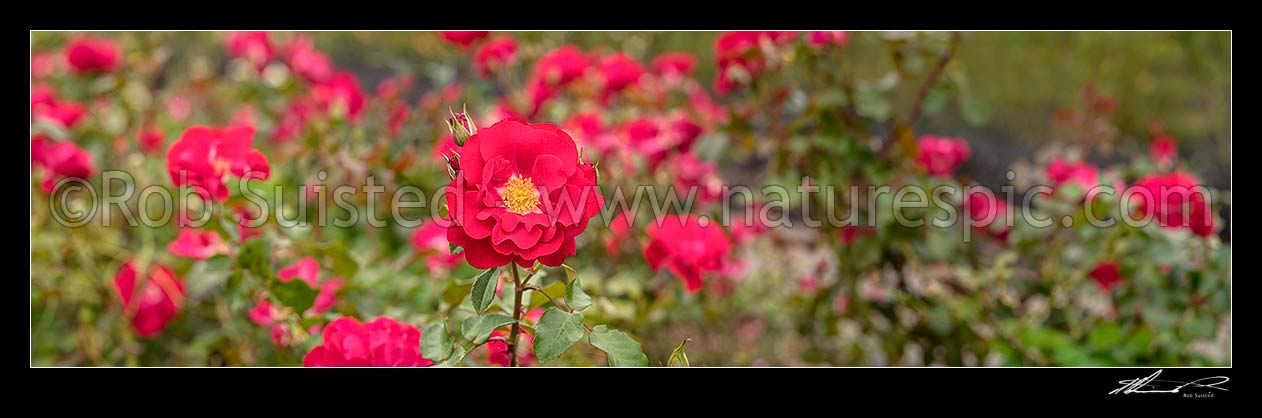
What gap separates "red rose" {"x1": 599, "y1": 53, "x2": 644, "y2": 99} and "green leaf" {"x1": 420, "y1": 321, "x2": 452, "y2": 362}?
0.97m

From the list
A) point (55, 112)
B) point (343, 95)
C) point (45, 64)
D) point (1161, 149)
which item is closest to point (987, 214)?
point (1161, 149)

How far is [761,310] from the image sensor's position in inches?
71.9

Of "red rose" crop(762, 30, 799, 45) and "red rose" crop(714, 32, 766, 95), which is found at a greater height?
"red rose" crop(762, 30, 799, 45)

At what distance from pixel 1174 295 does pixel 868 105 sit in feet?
1.68

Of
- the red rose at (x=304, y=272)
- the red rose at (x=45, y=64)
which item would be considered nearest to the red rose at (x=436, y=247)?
the red rose at (x=304, y=272)

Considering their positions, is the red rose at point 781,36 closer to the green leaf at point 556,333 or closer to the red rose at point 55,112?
the green leaf at point 556,333

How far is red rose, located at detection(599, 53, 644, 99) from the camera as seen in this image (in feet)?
5.39

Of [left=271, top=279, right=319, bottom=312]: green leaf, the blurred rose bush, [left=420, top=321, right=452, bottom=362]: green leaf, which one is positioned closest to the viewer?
[left=420, top=321, right=452, bottom=362]: green leaf

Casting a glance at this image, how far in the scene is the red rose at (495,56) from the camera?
1.74 meters

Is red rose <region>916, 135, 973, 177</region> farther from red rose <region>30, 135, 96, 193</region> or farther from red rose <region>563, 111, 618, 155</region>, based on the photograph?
red rose <region>30, 135, 96, 193</region>

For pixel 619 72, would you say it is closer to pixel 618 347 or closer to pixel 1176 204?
pixel 1176 204

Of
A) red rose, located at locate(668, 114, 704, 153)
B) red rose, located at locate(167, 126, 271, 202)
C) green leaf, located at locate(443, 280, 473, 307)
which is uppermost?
red rose, located at locate(668, 114, 704, 153)

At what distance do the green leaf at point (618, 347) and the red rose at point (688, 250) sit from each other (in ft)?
1.68

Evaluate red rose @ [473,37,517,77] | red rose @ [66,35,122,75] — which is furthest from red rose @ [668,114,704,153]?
red rose @ [66,35,122,75]
